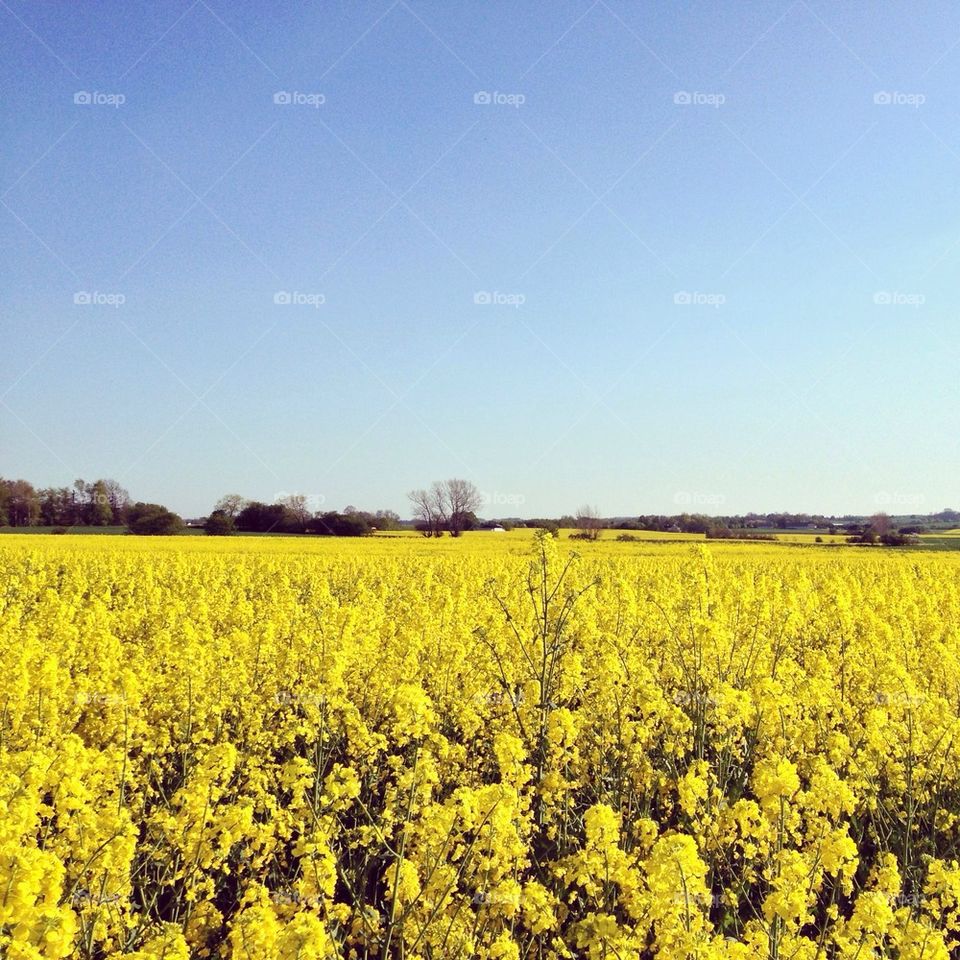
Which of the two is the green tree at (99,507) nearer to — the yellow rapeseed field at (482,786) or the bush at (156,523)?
the bush at (156,523)

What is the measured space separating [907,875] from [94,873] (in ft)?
15.0

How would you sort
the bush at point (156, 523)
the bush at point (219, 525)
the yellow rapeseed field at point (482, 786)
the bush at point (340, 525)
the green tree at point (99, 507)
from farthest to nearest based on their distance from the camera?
1. the green tree at point (99, 507)
2. the bush at point (340, 525)
3. the bush at point (219, 525)
4. the bush at point (156, 523)
5. the yellow rapeseed field at point (482, 786)

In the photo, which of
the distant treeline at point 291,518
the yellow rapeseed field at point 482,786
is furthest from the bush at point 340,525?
the yellow rapeseed field at point 482,786

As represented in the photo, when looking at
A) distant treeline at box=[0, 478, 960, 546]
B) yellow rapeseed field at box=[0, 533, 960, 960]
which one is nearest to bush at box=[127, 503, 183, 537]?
distant treeline at box=[0, 478, 960, 546]

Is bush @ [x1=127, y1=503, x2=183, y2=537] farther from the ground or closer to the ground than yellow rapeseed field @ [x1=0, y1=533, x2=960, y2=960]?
farther from the ground

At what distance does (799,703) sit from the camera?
618cm

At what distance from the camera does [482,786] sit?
4738 mm

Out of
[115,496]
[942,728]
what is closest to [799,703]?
[942,728]

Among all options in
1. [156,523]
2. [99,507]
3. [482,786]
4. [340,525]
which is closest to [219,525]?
[156,523]

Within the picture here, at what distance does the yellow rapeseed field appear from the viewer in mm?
3166

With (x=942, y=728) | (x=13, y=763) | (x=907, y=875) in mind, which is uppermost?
(x=13, y=763)

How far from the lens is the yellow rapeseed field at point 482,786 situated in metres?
3.17

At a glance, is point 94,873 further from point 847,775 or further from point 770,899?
point 847,775

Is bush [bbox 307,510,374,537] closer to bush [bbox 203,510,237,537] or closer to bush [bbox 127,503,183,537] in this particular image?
bush [bbox 203,510,237,537]
